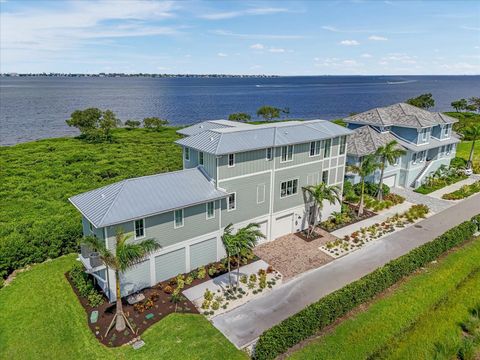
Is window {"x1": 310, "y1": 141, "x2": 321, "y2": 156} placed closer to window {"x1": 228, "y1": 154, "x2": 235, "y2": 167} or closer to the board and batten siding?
window {"x1": 228, "y1": 154, "x2": 235, "y2": 167}

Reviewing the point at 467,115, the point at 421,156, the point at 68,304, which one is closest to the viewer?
the point at 68,304

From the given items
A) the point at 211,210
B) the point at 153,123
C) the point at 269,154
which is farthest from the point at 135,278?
the point at 153,123

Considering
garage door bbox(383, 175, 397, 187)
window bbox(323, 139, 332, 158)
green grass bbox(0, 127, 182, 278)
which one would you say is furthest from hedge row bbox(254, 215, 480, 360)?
green grass bbox(0, 127, 182, 278)

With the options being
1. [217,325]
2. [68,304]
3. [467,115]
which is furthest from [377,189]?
[467,115]

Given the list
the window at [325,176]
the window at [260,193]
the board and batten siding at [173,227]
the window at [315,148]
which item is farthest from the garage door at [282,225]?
the board and batten siding at [173,227]

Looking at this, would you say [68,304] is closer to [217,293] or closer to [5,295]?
[5,295]

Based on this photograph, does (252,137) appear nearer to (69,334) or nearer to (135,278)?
(135,278)

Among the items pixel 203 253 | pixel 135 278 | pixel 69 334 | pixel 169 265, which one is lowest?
pixel 69 334
